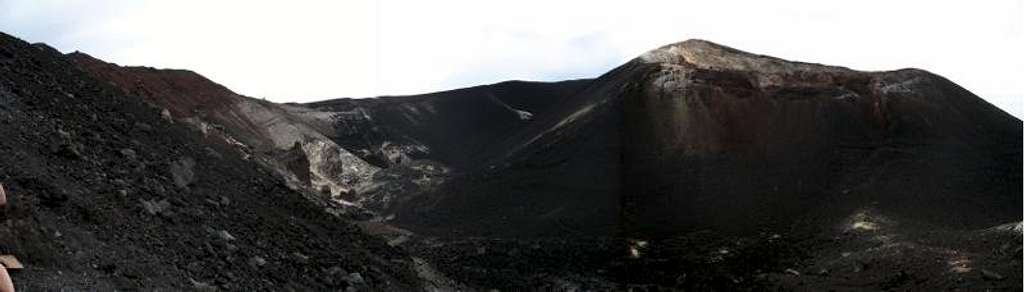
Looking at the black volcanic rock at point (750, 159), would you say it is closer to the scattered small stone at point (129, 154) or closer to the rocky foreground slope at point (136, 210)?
the rocky foreground slope at point (136, 210)

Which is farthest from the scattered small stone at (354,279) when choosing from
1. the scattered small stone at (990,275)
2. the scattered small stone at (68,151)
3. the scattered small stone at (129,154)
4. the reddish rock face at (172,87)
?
the reddish rock face at (172,87)

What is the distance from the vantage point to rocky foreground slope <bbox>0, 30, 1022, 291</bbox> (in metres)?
22.9

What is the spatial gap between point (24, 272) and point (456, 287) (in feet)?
45.3

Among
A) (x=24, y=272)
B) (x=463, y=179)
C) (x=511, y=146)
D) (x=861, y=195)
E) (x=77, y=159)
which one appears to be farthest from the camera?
(x=511, y=146)

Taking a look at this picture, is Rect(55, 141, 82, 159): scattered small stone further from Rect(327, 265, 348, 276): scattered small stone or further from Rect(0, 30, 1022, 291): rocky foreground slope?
Rect(327, 265, 348, 276): scattered small stone

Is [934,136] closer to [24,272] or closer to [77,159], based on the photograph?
[77,159]

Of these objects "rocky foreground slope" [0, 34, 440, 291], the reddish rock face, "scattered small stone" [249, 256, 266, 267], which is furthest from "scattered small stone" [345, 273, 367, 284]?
the reddish rock face

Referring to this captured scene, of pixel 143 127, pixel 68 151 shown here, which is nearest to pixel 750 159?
pixel 143 127

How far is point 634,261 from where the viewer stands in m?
30.7

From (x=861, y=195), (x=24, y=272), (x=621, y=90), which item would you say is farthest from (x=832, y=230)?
(x=24, y=272)

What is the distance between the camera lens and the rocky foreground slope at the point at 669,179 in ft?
75.0

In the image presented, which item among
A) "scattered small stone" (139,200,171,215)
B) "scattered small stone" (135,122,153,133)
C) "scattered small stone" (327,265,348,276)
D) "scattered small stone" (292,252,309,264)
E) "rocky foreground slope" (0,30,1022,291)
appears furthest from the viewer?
"rocky foreground slope" (0,30,1022,291)

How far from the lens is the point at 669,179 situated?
40.6m

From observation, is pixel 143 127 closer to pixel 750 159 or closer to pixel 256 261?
pixel 256 261
